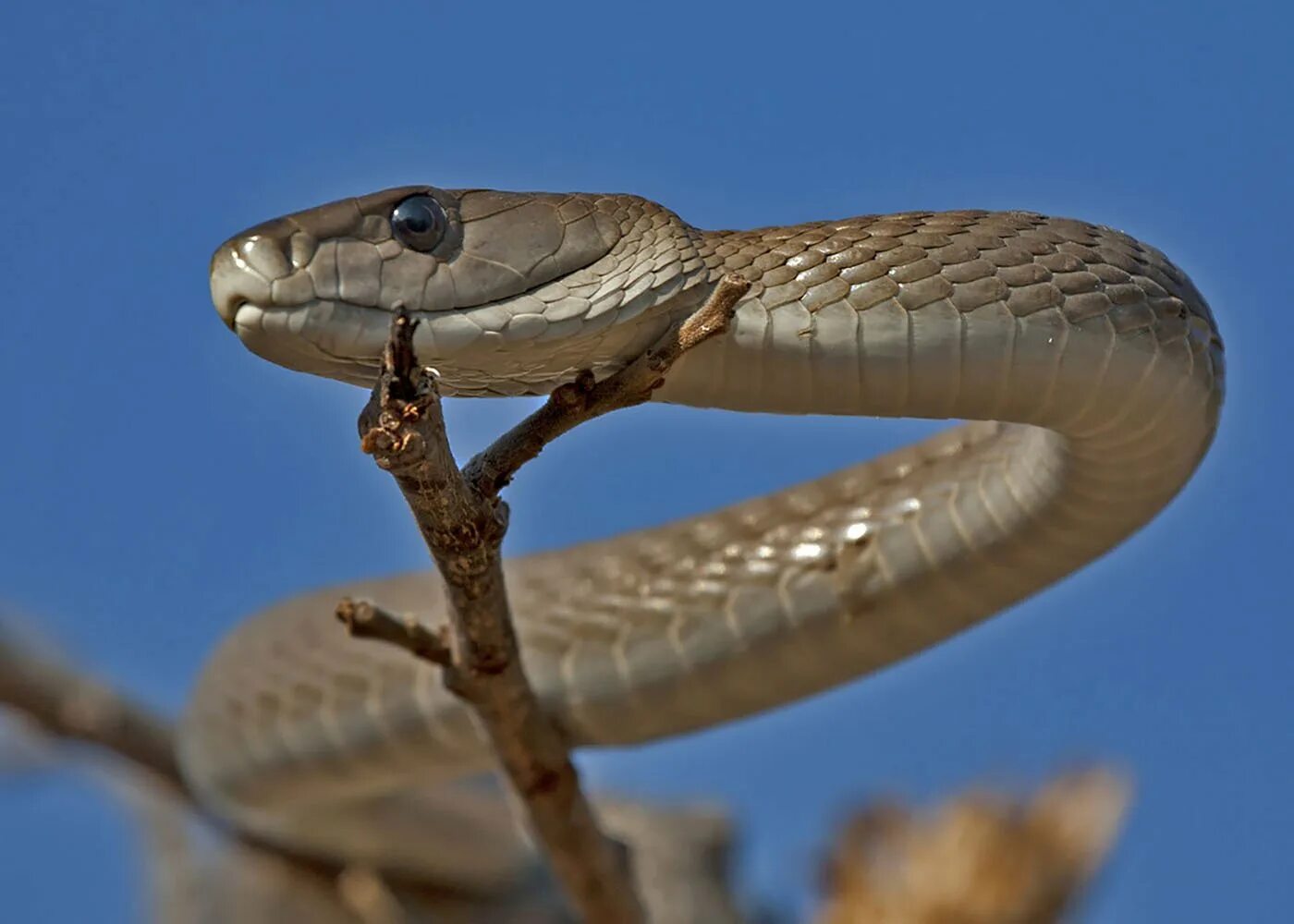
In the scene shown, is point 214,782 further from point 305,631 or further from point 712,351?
point 712,351

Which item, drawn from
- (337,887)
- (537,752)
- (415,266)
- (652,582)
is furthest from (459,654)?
(337,887)

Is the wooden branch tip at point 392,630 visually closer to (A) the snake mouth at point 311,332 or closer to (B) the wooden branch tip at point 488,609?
(B) the wooden branch tip at point 488,609

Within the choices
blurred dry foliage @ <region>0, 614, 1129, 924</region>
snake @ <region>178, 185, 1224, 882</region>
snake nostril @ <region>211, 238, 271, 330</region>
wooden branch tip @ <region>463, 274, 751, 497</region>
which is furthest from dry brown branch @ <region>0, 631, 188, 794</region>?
wooden branch tip @ <region>463, 274, 751, 497</region>

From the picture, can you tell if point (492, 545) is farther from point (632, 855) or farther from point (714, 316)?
point (632, 855)

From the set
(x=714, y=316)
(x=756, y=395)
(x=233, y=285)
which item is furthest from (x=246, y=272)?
(x=756, y=395)

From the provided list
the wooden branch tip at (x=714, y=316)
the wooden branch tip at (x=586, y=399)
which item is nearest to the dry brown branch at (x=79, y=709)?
the wooden branch tip at (x=586, y=399)

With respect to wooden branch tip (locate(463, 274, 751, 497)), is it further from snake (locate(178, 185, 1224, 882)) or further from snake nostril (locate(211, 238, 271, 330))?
snake nostril (locate(211, 238, 271, 330))
